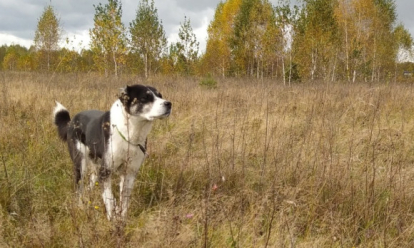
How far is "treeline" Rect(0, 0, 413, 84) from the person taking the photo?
15461 millimetres

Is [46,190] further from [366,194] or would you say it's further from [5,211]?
[366,194]

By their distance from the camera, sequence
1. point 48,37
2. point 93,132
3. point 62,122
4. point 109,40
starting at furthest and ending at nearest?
point 48,37
point 109,40
point 62,122
point 93,132

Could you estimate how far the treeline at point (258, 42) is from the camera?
1546 centimetres

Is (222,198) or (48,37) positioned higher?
(48,37)

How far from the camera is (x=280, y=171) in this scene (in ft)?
9.93

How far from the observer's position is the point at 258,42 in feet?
64.6

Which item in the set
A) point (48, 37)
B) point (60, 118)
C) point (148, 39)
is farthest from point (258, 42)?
point (60, 118)

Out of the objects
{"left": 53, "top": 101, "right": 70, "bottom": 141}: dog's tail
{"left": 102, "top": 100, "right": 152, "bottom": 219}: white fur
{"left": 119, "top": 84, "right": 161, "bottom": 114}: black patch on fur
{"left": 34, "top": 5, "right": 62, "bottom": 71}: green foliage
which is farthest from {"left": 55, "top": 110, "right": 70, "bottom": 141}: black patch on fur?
{"left": 34, "top": 5, "right": 62, "bottom": 71}: green foliage

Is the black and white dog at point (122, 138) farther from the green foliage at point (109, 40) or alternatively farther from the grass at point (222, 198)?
the green foliage at point (109, 40)

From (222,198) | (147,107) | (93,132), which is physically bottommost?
(222,198)

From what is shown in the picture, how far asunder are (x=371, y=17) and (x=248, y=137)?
73.2 ft

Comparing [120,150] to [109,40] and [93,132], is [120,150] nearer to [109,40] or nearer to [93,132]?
[93,132]

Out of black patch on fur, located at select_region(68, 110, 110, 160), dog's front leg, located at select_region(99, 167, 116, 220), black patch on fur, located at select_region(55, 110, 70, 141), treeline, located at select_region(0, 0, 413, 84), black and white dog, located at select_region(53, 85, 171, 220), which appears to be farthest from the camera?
treeline, located at select_region(0, 0, 413, 84)

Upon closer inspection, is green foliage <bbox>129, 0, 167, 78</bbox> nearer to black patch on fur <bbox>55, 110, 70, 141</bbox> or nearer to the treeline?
the treeline
